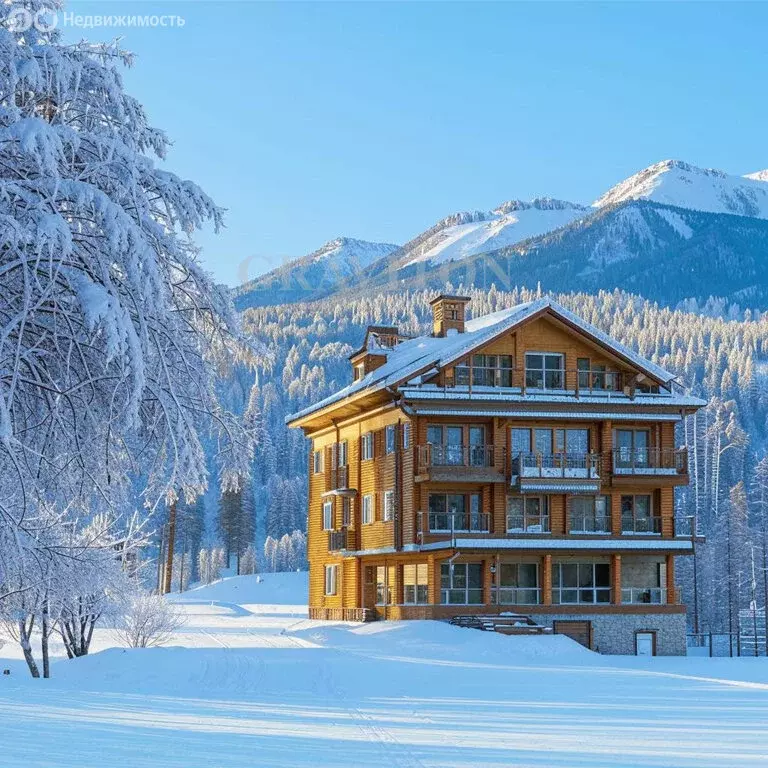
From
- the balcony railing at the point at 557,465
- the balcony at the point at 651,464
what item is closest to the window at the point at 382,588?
the balcony railing at the point at 557,465

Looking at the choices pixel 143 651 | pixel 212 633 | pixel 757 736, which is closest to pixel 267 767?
pixel 757 736

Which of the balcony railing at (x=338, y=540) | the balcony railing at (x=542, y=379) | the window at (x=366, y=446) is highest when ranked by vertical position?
the balcony railing at (x=542, y=379)

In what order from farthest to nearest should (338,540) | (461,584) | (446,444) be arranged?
(338,540) < (461,584) < (446,444)

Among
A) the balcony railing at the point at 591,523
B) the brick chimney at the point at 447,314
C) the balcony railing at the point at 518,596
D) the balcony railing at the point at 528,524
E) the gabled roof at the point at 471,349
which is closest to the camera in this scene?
the gabled roof at the point at 471,349

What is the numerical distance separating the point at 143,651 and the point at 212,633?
19.3m

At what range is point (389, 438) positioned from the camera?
44.9 m

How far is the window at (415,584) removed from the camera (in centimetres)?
4350

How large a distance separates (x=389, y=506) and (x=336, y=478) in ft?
17.6

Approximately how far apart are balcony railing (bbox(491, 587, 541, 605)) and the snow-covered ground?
15.2 ft

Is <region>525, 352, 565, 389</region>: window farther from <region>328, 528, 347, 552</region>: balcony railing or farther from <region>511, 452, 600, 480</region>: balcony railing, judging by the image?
<region>328, 528, 347, 552</region>: balcony railing

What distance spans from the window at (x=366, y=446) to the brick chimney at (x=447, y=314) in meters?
5.84

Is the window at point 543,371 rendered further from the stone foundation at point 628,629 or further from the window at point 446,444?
the stone foundation at point 628,629

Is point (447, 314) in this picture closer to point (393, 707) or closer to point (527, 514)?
point (527, 514)

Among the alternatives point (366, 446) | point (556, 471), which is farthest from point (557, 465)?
point (366, 446)
